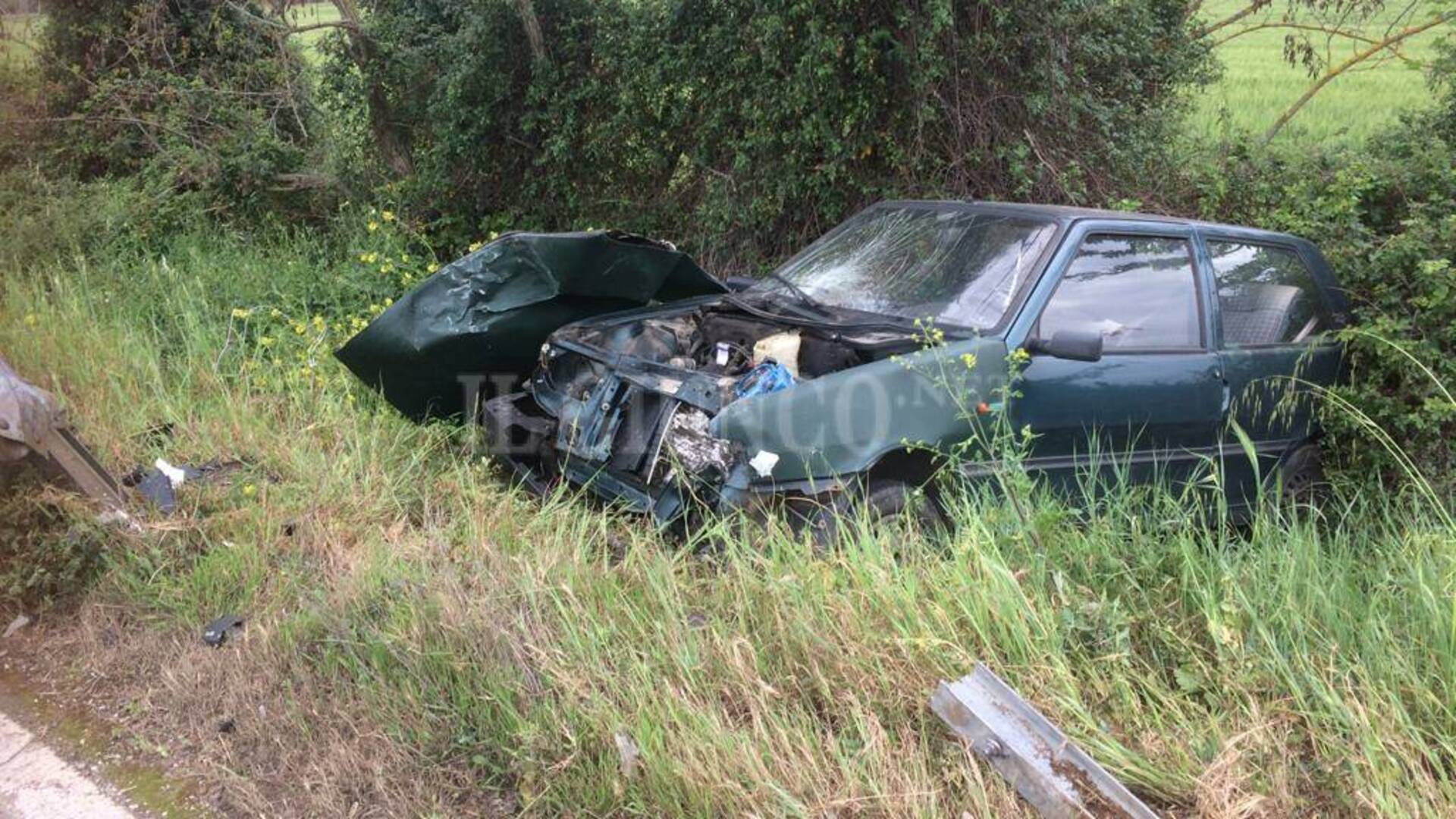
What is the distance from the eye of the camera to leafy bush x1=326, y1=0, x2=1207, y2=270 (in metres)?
6.62

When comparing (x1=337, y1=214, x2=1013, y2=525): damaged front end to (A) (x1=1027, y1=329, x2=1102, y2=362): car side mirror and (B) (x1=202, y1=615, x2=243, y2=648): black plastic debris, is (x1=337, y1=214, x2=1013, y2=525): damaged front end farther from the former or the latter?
(B) (x1=202, y1=615, x2=243, y2=648): black plastic debris

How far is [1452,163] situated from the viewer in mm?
5945

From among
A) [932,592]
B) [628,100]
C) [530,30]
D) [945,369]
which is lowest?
[932,592]

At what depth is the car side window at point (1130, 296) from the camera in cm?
425

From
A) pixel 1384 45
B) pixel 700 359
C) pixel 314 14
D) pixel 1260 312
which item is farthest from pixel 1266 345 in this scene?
pixel 314 14

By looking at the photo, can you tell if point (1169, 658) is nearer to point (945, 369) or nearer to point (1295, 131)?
point (945, 369)

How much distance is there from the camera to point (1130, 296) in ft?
14.5

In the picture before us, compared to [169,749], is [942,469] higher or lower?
higher

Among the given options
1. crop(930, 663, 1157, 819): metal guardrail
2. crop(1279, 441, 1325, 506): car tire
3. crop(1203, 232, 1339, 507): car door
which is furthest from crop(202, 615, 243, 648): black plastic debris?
crop(1279, 441, 1325, 506): car tire

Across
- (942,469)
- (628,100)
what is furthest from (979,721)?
(628,100)

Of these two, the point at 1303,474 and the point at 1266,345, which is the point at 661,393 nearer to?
the point at 1266,345

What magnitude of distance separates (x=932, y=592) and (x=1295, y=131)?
27.1ft

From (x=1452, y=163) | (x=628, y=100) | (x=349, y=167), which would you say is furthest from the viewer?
(x=349, y=167)

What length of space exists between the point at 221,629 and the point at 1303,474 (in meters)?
4.70
